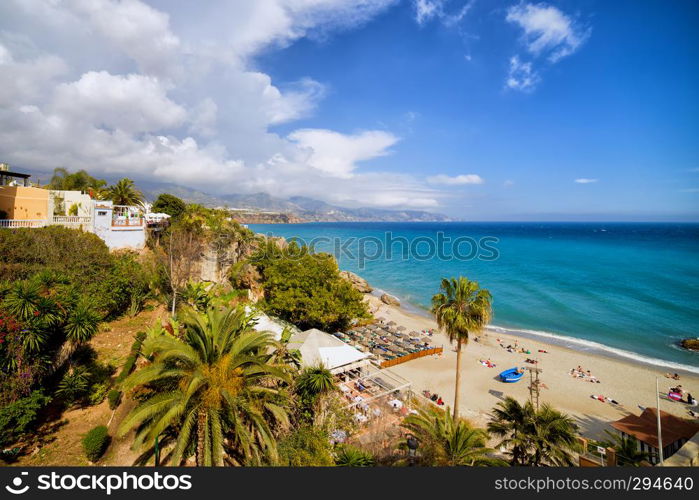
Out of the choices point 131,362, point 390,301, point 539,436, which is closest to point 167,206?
point 131,362

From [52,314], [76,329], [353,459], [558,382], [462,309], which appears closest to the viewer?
[353,459]

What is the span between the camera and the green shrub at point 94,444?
27.8ft

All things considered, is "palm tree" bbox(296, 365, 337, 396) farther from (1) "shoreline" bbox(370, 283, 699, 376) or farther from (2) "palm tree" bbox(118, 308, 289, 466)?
(1) "shoreline" bbox(370, 283, 699, 376)

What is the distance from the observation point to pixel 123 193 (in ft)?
99.8

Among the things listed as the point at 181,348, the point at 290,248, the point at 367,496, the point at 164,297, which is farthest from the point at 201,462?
the point at 290,248

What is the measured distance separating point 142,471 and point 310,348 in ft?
30.1

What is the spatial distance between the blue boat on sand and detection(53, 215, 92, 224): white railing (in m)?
31.7

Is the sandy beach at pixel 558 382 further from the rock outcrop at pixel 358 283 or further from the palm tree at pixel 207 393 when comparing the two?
the rock outcrop at pixel 358 283

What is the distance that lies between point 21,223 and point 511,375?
111ft

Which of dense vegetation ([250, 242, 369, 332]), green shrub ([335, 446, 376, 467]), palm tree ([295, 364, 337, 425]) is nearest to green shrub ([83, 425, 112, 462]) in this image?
palm tree ([295, 364, 337, 425])

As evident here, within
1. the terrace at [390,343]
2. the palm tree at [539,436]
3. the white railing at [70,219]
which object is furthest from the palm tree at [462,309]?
the white railing at [70,219]

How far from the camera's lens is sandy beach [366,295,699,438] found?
18625mm

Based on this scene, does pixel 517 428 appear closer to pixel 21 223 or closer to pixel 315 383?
pixel 315 383

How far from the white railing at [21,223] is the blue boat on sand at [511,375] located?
32.8 m
